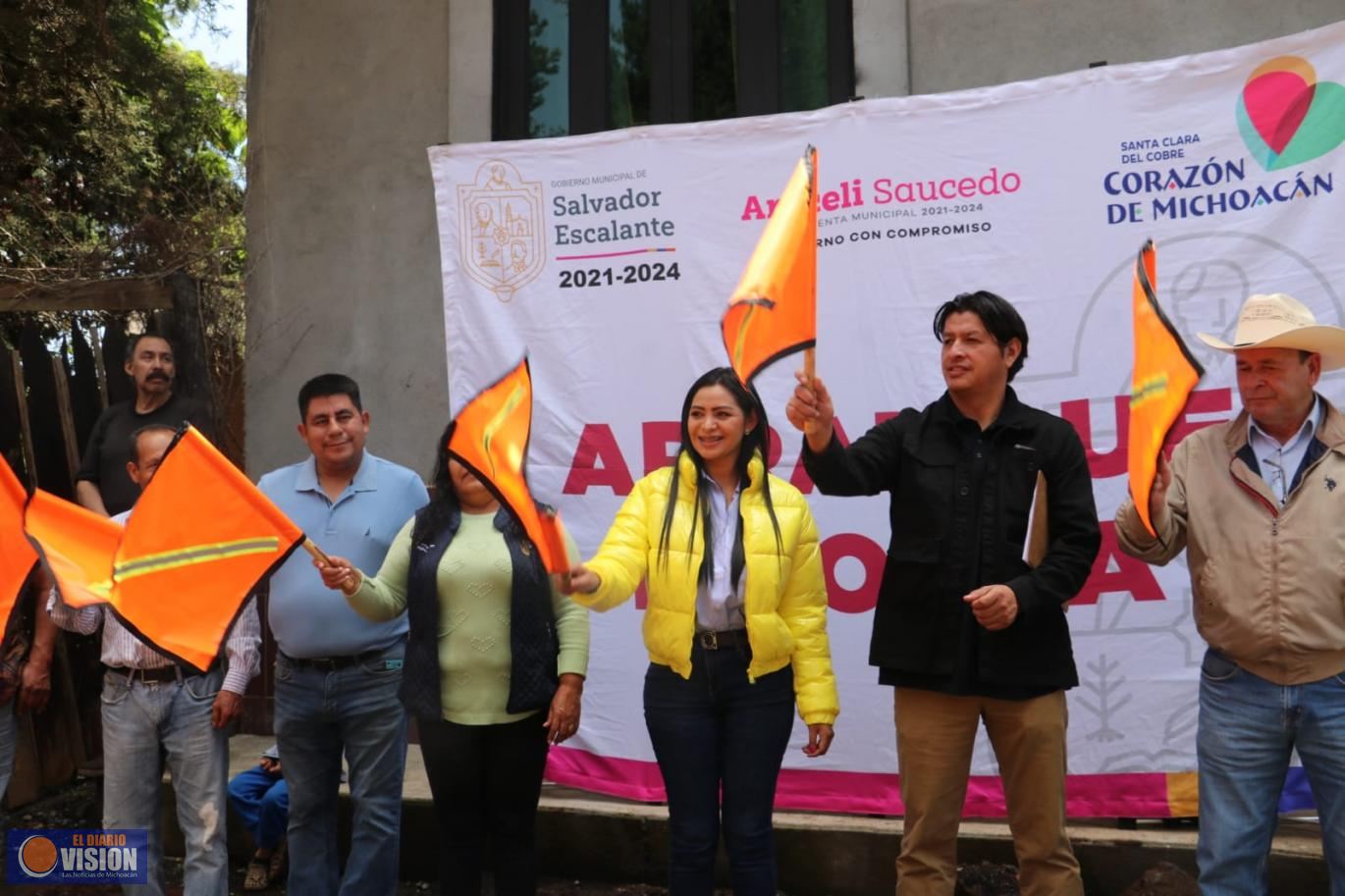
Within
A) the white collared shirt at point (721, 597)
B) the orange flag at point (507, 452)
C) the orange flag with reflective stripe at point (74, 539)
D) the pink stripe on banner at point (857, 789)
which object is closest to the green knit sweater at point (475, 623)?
the white collared shirt at point (721, 597)

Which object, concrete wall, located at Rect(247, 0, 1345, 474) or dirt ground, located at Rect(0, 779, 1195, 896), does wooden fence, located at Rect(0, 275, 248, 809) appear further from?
concrete wall, located at Rect(247, 0, 1345, 474)

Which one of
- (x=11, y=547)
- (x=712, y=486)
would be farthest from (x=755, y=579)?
(x=11, y=547)

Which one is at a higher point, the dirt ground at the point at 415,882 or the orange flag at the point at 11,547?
the orange flag at the point at 11,547

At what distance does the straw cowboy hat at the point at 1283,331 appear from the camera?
337 cm

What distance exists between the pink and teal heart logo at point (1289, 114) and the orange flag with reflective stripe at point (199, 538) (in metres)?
3.51

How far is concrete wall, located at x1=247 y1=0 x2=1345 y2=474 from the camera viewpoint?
655cm

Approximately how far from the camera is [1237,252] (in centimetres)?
448

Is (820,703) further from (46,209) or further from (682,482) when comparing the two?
(46,209)

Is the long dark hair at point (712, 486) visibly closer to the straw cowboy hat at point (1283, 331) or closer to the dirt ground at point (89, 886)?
the straw cowboy hat at point (1283, 331)

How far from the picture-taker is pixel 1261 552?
3.37m

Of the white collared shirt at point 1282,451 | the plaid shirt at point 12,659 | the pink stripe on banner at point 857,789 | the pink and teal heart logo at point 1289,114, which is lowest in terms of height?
the pink stripe on banner at point 857,789

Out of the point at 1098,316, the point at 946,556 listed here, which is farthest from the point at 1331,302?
the point at 946,556

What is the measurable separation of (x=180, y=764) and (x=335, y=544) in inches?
36.0

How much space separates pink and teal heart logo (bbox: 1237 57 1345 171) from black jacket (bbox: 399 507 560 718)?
9.55 ft
